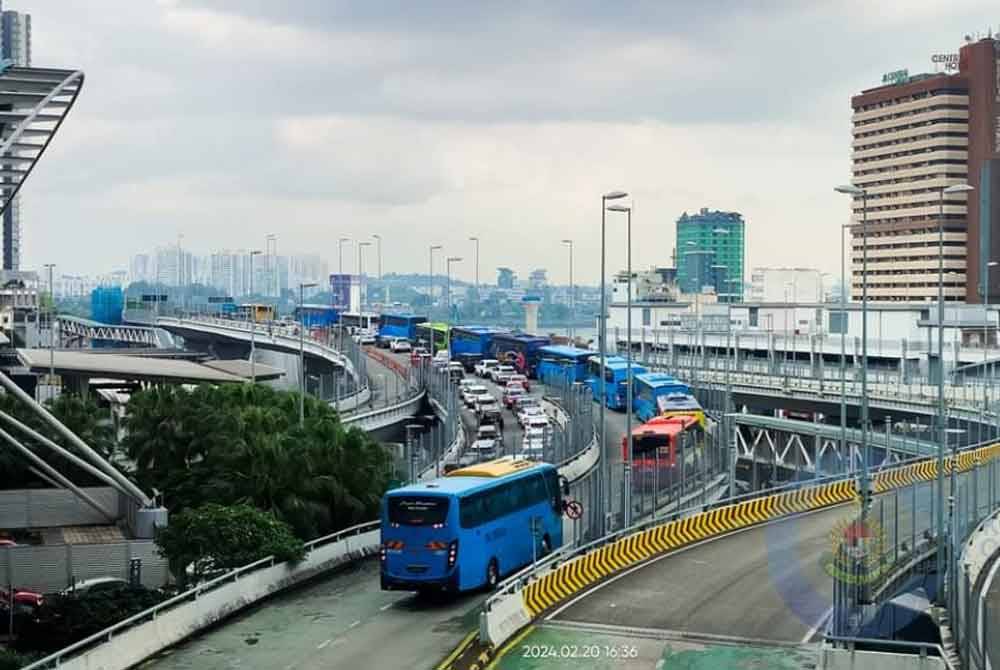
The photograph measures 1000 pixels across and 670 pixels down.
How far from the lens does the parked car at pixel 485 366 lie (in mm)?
111044

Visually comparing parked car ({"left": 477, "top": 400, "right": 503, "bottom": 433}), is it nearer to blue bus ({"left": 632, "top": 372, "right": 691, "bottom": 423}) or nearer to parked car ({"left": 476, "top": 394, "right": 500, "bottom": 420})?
parked car ({"left": 476, "top": 394, "right": 500, "bottom": 420})

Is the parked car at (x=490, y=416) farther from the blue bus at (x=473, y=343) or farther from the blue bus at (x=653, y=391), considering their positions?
the blue bus at (x=473, y=343)

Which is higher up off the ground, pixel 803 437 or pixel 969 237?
pixel 969 237

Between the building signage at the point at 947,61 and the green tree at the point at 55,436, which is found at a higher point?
the building signage at the point at 947,61

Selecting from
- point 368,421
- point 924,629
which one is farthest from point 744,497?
point 368,421

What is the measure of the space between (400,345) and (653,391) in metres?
66.8

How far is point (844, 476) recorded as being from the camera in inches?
1770

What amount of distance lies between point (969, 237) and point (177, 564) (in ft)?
505

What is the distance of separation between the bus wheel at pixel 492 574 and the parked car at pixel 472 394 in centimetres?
5367

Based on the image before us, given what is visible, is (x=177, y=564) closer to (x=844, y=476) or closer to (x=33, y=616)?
(x=33, y=616)

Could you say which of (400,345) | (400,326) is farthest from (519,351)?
(400,326)

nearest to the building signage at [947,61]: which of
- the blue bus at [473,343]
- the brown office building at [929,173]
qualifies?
the brown office building at [929,173]

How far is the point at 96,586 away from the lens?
2934cm

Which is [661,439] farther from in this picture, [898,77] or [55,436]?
[898,77]
